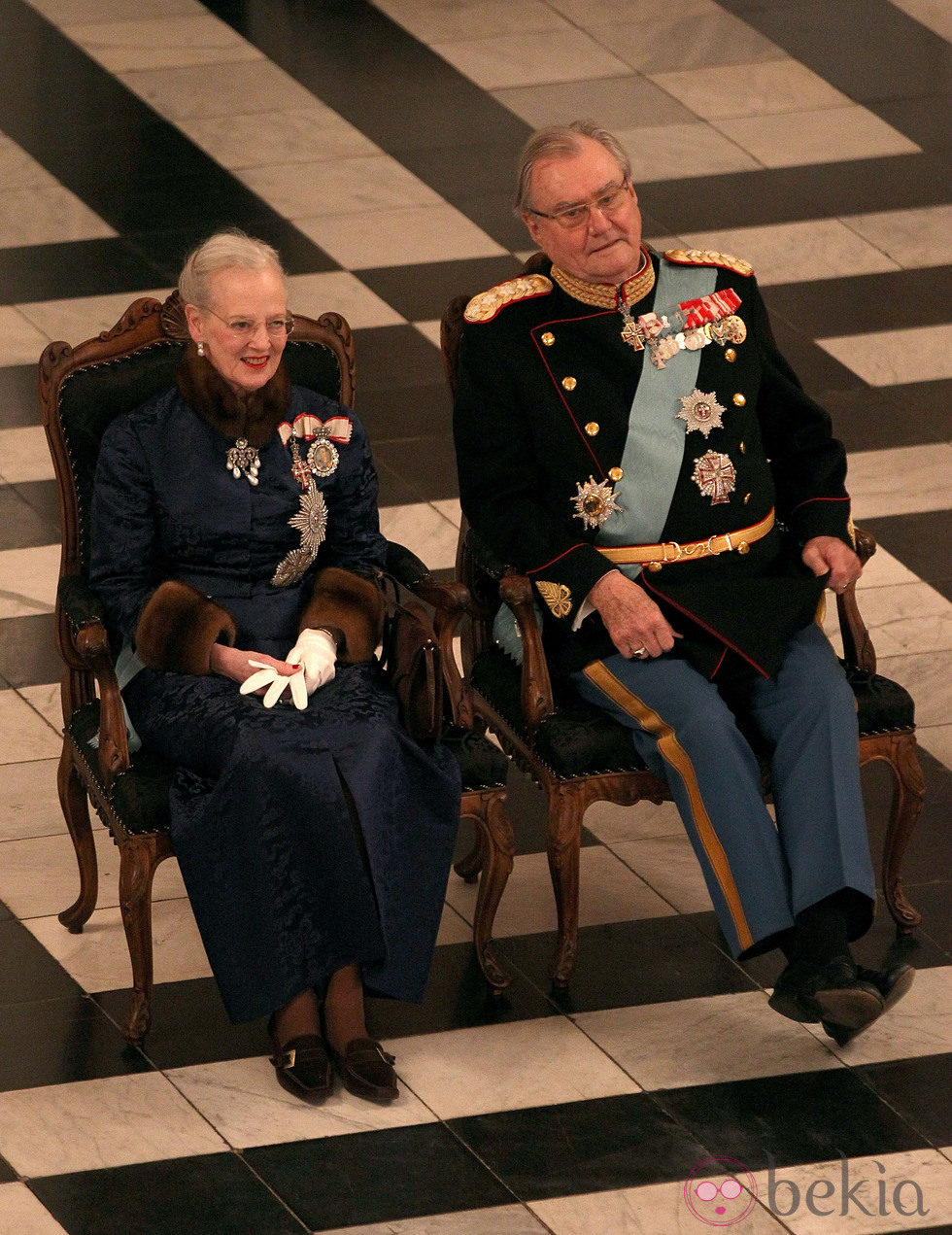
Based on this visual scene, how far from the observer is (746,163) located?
8055 millimetres

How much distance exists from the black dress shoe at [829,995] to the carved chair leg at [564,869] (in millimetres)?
431

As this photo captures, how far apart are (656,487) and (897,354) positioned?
279 cm

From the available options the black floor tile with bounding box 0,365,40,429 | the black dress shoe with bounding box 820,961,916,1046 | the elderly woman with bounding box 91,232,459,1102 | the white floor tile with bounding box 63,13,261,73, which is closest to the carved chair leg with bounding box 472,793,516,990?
the elderly woman with bounding box 91,232,459,1102

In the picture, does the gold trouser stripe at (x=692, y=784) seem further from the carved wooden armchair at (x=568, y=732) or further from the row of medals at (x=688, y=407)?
the row of medals at (x=688, y=407)

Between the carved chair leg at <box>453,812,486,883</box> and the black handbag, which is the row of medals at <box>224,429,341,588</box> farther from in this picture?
the carved chair leg at <box>453,812,486,883</box>

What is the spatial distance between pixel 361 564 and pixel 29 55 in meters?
5.36

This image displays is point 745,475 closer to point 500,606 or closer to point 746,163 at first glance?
point 500,606

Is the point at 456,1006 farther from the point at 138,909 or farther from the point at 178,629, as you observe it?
the point at 178,629

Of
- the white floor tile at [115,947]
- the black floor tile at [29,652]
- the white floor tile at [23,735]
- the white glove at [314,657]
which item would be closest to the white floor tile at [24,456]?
the black floor tile at [29,652]

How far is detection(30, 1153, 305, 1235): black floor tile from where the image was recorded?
11.2 feet

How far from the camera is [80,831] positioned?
4176 millimetres

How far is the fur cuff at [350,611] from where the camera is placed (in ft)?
13.1

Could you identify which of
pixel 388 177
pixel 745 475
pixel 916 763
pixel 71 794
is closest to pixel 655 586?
pixel 745 475

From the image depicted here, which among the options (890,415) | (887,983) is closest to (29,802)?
(887,983)
